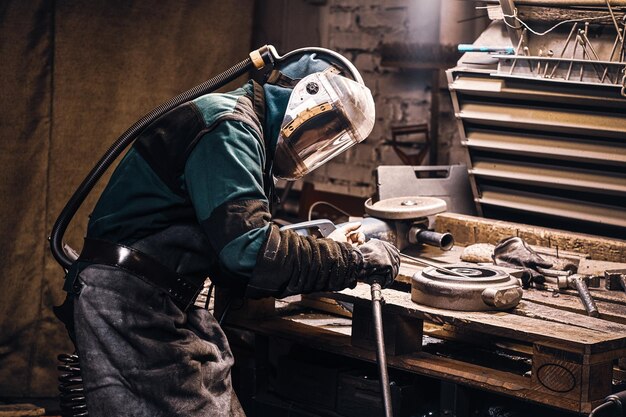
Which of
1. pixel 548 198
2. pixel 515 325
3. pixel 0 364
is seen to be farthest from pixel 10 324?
pixel 515 325

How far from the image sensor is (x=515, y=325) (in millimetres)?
2807

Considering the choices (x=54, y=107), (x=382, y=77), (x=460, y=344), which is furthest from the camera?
(x=382, y=77)

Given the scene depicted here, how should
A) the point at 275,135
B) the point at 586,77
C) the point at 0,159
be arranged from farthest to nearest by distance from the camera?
the point at 0,159 < the point at 586,77 < the point at 275,135

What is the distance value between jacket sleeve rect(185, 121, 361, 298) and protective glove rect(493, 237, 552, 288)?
98 centimetres

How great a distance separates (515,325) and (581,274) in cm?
85

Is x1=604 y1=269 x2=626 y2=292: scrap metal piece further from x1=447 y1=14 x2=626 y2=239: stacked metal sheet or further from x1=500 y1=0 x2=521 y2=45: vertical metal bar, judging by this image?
x1=500 y1=0 x2=521 y2=45: vertical metal bar

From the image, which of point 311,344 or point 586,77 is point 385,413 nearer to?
point 311,344

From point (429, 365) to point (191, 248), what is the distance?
0.78m

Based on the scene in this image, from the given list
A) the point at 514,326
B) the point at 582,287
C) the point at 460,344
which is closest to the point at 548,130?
the point at 582,287

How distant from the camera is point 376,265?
9.41 ft

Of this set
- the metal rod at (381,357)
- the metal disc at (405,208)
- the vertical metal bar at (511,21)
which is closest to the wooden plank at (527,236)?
the metal disc at (405,208)

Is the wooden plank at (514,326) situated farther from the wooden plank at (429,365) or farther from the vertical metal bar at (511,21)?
the vertical metal bar at (511,21)

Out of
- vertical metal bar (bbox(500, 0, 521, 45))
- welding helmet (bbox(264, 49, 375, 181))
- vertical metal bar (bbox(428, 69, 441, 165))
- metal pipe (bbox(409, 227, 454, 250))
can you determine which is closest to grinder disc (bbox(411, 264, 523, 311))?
welding helmet (bbox(264, 49, 375, 181))

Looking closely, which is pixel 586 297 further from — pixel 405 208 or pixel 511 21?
pixel 511 21
